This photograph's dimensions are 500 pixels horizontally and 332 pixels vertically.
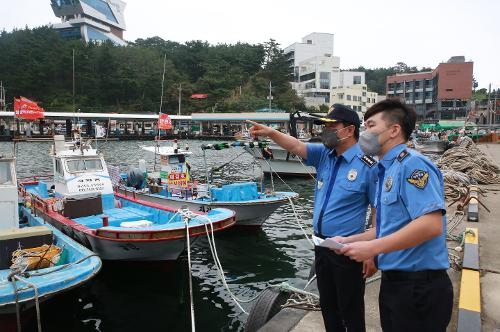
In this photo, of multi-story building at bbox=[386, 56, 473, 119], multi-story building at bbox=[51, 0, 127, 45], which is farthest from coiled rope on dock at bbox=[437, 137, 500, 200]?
multi-story building at bbox=[51, 0, 127, 45]

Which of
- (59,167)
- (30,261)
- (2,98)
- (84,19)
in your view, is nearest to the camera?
(30,261)

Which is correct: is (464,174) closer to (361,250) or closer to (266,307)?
(266,307)

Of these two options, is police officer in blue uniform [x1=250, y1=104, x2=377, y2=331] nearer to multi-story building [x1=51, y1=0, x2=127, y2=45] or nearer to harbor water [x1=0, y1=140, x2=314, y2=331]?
harbor water [x1=0, y1=140, x2=314, y2=331]

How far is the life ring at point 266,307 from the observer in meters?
4.79

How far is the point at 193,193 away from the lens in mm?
13383

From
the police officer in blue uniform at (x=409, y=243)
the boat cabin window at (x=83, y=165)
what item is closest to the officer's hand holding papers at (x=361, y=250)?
the police officer in blue uniform at (x=409, y=243)

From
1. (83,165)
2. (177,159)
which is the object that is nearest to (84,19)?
(177,159)

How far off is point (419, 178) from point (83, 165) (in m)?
11.3

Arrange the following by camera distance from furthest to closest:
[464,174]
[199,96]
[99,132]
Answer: [199,96] < [99,132] < [464,174]

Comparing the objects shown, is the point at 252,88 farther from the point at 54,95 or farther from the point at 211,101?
the point at 54,95

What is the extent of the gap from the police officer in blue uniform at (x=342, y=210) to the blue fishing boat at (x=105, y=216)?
4.72 m

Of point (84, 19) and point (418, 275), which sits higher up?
point (84, 19)

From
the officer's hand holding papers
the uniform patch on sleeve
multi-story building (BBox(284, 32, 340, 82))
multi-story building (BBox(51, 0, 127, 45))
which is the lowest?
the officer's hand holding papers

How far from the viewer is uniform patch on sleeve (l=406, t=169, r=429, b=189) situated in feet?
7.20
